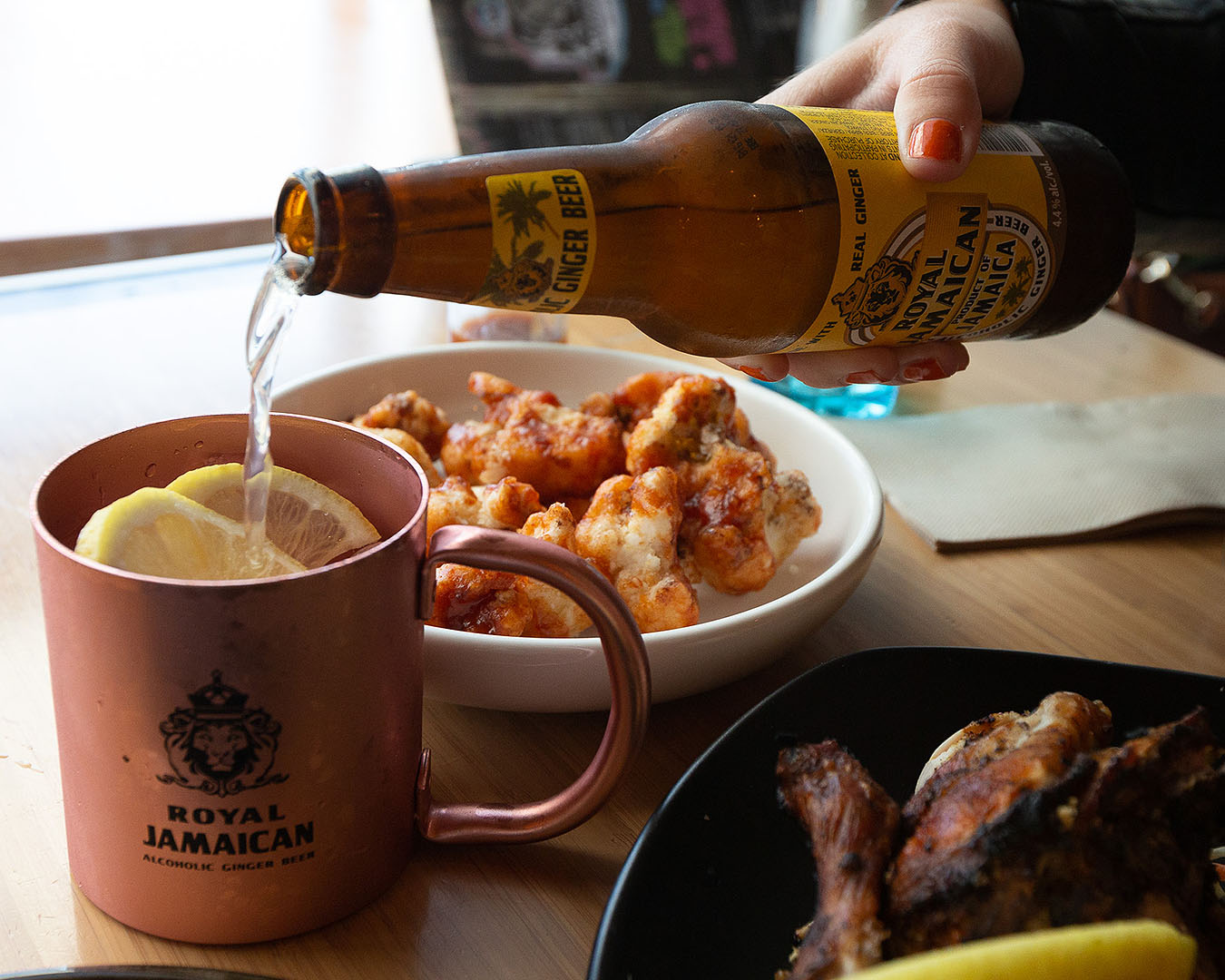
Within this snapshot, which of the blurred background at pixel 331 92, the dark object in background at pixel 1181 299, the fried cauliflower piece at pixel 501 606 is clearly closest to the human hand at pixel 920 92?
the fried cauliflower piece at pixel 501 606

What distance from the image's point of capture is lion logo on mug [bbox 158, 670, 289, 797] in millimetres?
454

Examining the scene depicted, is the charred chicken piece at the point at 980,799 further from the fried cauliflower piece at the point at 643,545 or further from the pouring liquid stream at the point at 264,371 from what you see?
the pouring liquid stream at the point at 264,371

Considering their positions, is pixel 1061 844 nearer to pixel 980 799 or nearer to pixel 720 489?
pixel 980 799

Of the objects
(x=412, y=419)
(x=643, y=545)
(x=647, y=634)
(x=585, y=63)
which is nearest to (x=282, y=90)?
(x=585, y=63)

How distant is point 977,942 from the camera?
426 mm

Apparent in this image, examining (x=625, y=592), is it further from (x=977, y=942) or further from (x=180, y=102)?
(x=180, y=102)

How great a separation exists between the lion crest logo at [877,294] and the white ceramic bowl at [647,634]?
159 mm

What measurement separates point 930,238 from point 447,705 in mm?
437

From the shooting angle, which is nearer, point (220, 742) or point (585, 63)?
point (220, 742)

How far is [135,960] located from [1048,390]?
121 cm

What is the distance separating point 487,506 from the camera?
30.6 inches

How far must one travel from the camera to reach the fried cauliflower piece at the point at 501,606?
2.21 feet

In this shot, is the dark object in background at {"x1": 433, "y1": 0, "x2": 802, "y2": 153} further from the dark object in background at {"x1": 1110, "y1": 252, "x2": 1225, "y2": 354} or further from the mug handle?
the mug handle

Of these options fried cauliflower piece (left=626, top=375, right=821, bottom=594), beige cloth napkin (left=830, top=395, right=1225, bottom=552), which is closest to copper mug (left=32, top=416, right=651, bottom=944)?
fried cauliflower piece (left=626, top=375, right=821, bottom=594)
